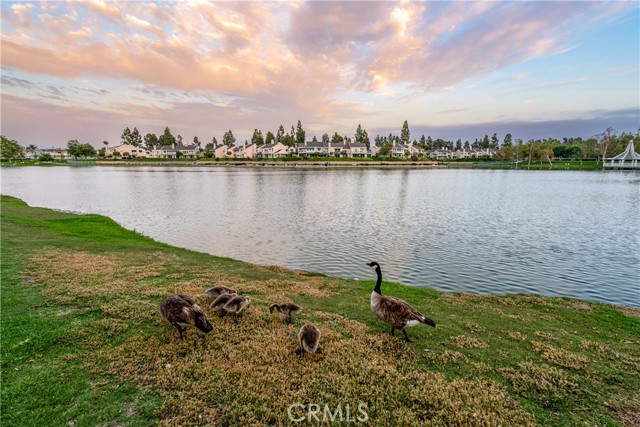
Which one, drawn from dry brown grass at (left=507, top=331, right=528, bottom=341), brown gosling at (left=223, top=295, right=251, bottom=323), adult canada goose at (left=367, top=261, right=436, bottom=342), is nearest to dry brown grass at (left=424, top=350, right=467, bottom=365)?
adult canada goose at (left=367, top=261, right=436, bottom=342)

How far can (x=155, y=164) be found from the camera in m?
180

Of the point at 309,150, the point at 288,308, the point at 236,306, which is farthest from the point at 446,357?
the point at 309,150

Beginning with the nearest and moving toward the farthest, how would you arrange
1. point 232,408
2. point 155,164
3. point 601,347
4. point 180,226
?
point 232,408
point 601,347
point 180,226
point 155,164

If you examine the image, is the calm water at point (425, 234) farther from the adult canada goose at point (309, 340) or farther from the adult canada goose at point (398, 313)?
the adult canada goose at point (309, 340)

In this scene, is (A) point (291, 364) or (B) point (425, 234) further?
(B) point (425, 234)

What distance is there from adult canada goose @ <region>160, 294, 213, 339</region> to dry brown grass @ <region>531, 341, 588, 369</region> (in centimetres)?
878

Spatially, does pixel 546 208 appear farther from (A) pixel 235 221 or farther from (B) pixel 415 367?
(B) pixel 415 367

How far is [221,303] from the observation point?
9391 millimetres

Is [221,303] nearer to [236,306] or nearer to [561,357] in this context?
[236,306]

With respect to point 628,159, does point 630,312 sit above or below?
below

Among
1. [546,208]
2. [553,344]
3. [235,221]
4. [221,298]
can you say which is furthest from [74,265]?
[546,208]

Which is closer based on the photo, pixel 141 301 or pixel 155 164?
pixel 141 301

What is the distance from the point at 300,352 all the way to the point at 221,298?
3206 millimetres

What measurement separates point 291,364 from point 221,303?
3.32 metres
